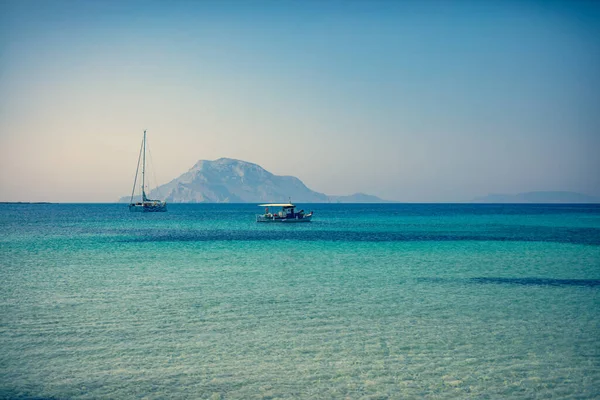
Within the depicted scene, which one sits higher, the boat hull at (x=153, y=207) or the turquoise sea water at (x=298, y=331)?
the boat hull at (x=153, y=207)

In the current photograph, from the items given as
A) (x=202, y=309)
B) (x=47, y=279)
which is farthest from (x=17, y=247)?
(x=202, y=309)

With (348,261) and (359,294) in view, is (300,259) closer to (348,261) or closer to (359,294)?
(348,261)

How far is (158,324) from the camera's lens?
15875mm

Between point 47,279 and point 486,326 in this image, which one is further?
point 47,279

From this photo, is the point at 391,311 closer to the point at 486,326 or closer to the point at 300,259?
the point at 486,326

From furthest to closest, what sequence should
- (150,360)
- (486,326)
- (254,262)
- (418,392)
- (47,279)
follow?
(254,262), (47,279), (486,326), (150,360), (418,392)

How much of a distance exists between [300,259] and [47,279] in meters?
15.7

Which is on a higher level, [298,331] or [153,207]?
[153,207]

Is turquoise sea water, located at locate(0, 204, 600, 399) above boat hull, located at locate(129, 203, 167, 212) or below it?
below

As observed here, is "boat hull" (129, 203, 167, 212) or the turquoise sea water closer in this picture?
the turquoise sea water

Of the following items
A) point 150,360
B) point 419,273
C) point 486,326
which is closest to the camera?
point 150,360

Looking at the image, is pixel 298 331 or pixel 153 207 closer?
pixel 298 331

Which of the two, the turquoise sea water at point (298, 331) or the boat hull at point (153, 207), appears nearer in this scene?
the turquoise sea water at point (298, 331)

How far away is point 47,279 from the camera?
24.8 metres
